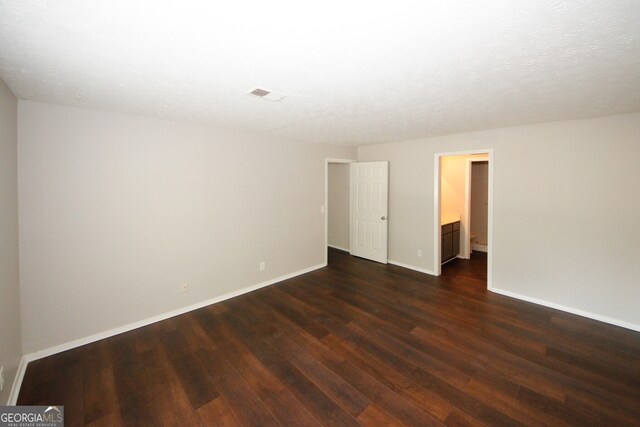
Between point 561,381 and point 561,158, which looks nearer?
point 561,381

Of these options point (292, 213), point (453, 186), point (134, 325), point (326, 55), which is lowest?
point (134, 325)

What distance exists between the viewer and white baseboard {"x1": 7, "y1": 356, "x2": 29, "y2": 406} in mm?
1935

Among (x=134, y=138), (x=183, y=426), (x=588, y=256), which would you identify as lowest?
(x=183, y=426)

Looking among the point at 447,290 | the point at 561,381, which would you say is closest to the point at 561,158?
the point at 447,290

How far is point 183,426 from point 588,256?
440 cm

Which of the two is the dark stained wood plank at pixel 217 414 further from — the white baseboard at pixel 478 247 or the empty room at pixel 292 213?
the white baseboard at pixel 478 247

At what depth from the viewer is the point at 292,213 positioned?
14.8 ft

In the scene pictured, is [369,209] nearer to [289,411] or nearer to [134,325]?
[289,411]

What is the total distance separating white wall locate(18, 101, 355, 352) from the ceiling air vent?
1.46 m

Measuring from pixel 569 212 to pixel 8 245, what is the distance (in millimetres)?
5569

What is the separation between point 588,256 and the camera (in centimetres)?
313

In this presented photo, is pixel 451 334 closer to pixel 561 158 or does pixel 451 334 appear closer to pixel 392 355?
pixel 392 355
